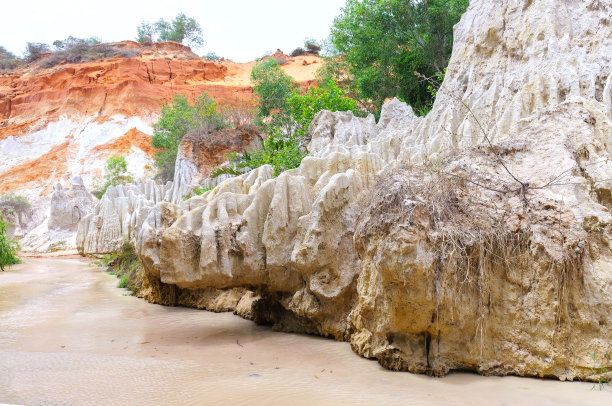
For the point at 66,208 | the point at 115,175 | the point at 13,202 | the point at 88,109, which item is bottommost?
the point at 66,208

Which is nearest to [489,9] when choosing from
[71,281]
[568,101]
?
[568,101]

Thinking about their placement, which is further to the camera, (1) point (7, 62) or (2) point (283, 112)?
(1) point (7, 62)

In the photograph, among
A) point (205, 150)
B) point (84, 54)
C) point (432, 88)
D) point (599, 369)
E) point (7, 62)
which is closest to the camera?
point (599, 369)

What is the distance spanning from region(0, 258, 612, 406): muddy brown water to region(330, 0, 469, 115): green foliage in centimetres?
1319

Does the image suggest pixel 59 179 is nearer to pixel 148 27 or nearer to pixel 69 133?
pixel 69 133

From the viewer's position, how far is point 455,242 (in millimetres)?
4004

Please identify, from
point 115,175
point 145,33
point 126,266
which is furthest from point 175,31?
point 126,266

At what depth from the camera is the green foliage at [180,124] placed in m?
21.5

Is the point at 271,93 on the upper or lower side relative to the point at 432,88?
upper

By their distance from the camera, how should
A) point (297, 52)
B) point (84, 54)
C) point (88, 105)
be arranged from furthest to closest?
point (297, 52)
point (84, 54)
point (88, 105)

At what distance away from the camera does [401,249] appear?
3.89 m

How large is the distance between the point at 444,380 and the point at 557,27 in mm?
7396

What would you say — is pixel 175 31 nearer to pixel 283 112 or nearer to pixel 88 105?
pixel 88 105

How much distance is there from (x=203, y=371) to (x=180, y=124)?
22.3 meters
